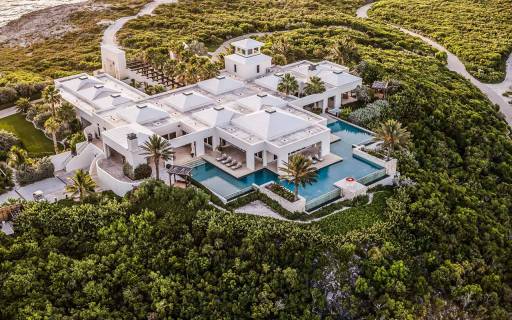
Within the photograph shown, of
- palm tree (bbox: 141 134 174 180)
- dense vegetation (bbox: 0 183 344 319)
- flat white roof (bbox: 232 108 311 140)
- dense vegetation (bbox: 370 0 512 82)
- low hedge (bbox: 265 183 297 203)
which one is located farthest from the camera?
dense vegetation (bbox: 370 0 512 82)

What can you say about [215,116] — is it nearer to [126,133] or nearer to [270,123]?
[270,123]

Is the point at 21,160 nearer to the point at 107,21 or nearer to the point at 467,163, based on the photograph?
the point at 467,163

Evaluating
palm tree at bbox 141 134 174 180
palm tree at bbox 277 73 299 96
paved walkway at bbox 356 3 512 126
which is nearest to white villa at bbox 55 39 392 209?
palm tree at bbox 277 73 299 96

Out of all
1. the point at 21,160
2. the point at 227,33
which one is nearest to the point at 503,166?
the point at 21,160

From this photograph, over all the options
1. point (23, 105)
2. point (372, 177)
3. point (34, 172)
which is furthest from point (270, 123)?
point (23, 105)

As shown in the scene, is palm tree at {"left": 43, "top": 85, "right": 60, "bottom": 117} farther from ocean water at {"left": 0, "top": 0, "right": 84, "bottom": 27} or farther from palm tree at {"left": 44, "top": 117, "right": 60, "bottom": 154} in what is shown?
ocean water at {"left": 0, "top": 0, "right": 84, "bottom": 27}
